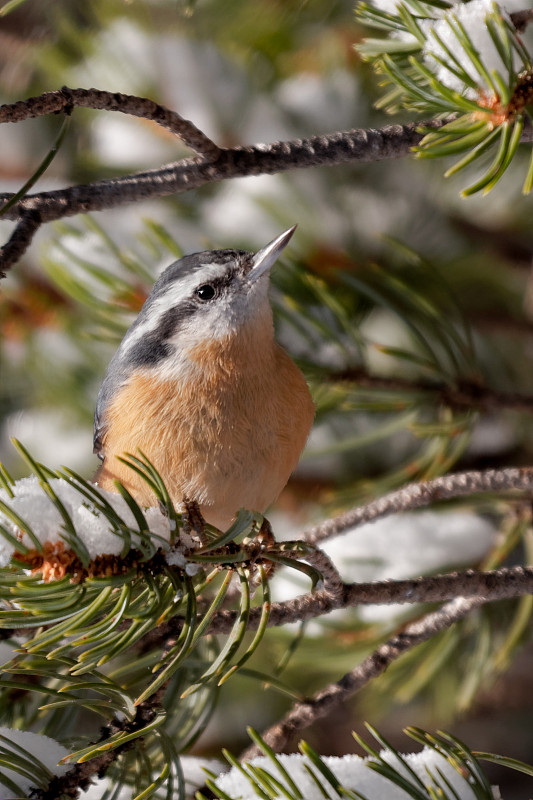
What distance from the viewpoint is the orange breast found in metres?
1.05

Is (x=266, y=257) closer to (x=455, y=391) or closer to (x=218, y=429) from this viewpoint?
(x=218, y=429)

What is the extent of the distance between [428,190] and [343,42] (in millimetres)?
366

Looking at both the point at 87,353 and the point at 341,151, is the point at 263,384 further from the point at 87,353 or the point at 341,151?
the point at 87,353

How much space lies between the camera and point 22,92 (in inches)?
77.2

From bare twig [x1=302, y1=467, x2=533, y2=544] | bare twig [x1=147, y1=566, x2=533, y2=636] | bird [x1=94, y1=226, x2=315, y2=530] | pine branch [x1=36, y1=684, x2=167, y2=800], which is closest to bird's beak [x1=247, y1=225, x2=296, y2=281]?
bird [x1=94, y1=226, x2=315, y2=530]

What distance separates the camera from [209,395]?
1.11 meters

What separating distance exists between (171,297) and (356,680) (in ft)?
2.02

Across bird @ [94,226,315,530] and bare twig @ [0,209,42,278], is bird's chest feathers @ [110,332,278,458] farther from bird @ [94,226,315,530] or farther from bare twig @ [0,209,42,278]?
bare twig @ [0,209,42,278]

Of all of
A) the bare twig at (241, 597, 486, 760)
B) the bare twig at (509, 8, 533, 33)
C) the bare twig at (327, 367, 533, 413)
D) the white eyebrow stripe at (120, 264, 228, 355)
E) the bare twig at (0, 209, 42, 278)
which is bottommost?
the bare twig at (241, 597, 486, 760)

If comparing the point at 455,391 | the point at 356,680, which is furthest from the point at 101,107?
the point at 455,391

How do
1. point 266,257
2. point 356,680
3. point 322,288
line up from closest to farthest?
point 356,680
point 266,257
point 322,288

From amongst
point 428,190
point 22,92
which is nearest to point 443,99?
point 428,190

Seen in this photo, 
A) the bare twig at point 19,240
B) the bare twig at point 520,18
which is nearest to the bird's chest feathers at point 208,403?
the bare twig at point 19,240

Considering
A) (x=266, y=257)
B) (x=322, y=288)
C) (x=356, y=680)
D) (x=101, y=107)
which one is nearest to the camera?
(x=101, y=107)
